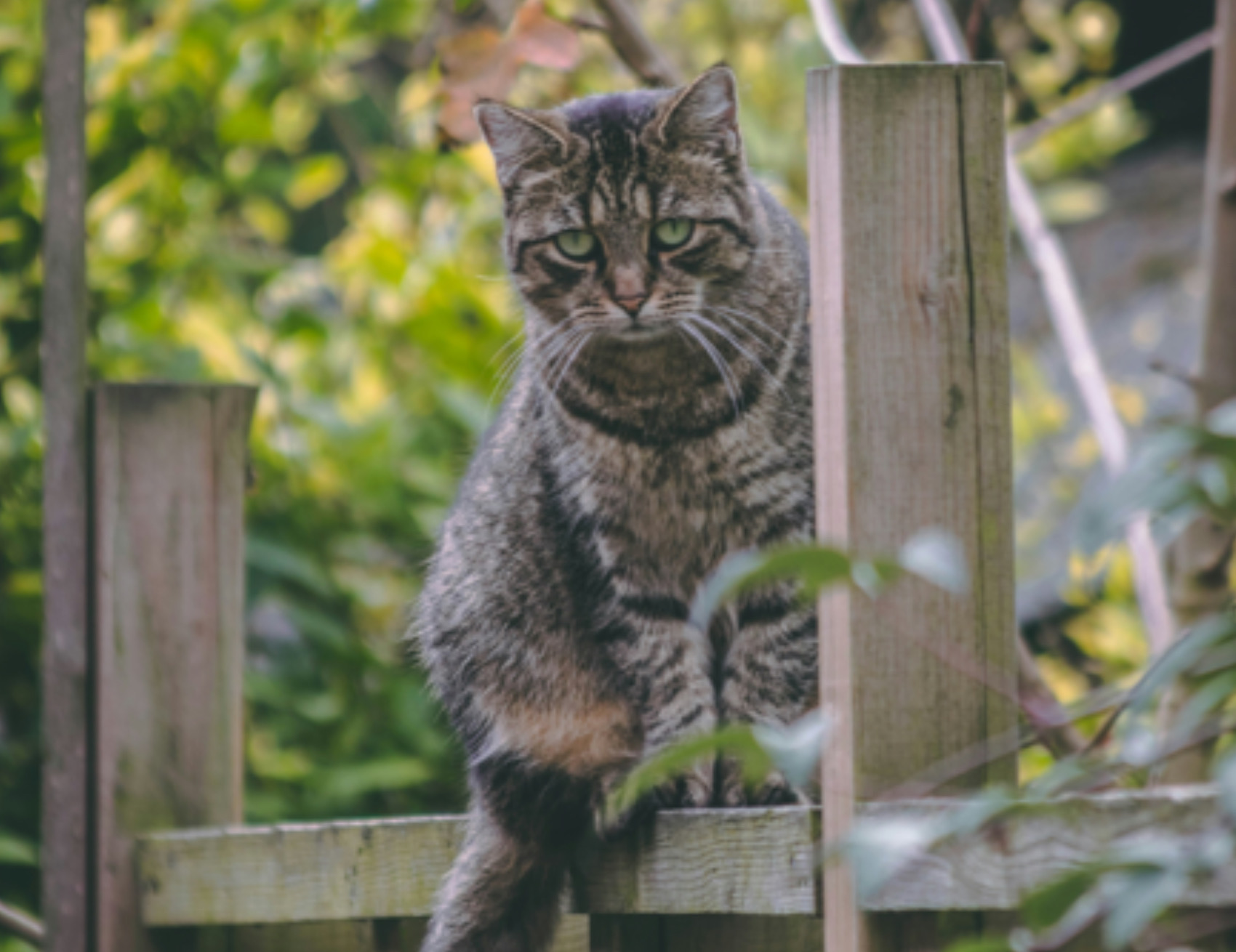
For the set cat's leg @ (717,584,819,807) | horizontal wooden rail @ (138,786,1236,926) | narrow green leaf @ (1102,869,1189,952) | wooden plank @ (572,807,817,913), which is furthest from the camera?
cat's leg @ (717,584,819,807)

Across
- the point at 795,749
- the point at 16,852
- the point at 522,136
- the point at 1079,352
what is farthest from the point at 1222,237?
the point at 16,852

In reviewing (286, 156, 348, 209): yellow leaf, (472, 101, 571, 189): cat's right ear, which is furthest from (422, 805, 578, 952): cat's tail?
(286, 156, 348, 209): yellow leaf

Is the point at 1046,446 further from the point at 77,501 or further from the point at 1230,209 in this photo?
the point at 77,501

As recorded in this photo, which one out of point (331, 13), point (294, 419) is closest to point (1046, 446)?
point (294, 419)

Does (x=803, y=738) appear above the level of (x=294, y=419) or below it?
below

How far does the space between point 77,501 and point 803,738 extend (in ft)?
5.77

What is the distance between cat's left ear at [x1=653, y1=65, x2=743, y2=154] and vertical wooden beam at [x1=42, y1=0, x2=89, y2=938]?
0.92 metres

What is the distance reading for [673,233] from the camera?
2195mm

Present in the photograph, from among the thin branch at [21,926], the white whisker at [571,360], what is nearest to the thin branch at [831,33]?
the white whisker at [571,360]

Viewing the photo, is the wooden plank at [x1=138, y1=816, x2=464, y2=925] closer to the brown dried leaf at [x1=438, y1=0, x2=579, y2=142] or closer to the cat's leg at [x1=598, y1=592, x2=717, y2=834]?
the cat's leg at [x1=598, y1=592, x2=717, y2=834]

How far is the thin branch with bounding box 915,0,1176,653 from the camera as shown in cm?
216

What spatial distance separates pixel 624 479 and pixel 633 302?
26 centimetres

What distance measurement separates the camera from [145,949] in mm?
2330

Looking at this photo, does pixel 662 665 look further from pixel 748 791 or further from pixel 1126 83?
pixel 1126 83
